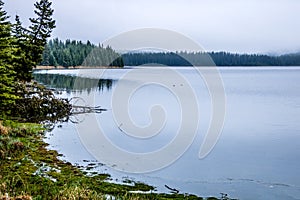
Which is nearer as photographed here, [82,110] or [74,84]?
[82,110]

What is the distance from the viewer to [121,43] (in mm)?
16766

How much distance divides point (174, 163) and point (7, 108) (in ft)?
41.9

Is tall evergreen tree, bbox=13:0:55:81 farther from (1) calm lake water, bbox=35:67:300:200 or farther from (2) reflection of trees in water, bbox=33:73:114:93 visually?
(2) reflection of trees in water, bbox=33:73:114:93

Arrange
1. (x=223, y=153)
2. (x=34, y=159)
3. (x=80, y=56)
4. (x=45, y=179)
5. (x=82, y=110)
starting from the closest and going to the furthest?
(x=45, y=179) < (x=34, y=159) < (x=223, y=153) < (x=82, y=110) < (x=80, y=56)

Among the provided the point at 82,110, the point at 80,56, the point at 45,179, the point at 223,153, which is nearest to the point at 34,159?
the point at 45,179

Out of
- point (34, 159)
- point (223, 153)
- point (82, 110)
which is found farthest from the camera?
point (82, 110)

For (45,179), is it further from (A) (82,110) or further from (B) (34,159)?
(A) (82,110)

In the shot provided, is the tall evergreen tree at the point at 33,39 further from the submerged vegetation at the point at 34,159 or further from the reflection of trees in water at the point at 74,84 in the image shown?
the reflection of trees in water at the point at 74,84

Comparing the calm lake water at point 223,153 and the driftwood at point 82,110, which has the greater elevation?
the driftwood at point 82,110

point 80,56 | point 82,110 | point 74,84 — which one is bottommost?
point 82,110

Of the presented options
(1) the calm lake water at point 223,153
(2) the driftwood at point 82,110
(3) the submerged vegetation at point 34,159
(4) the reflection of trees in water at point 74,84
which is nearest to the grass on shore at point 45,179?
(3) the submerged vegetation at point 34,159

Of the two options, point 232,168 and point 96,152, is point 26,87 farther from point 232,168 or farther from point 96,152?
point 232,168

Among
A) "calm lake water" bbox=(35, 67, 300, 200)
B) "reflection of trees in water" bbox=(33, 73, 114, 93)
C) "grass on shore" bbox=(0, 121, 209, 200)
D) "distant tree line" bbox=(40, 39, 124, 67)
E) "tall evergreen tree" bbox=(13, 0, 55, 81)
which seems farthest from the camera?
"distant tree line" bbox=(40, 39, 124, 67)

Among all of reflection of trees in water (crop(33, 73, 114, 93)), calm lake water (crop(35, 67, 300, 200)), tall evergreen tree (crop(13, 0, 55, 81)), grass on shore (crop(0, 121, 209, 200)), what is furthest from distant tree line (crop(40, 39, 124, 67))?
grass on shore (crop(0, 121, 209, 200))
